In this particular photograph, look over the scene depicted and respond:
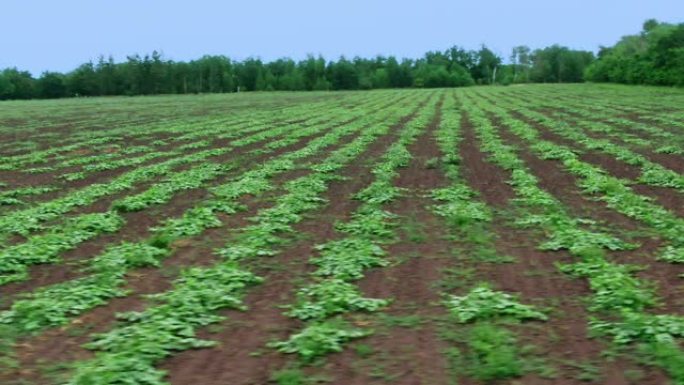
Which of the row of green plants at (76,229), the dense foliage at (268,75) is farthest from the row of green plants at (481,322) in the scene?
the dense foliage at (268,75)

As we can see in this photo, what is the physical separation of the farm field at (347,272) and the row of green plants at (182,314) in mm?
26

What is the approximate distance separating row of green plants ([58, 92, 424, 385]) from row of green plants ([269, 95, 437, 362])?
31.8 inches

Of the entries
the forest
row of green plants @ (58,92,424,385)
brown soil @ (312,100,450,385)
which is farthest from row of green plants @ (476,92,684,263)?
the forest

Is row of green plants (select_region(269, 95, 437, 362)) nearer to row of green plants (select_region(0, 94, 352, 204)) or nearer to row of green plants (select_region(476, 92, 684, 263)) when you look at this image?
row of green plants (select_region(476, 92, 684, 263))

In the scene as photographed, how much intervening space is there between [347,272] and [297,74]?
423 ft

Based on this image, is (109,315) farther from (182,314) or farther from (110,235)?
(110,235)

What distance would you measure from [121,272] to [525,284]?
5249 millimetres

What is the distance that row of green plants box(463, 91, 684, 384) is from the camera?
241 inches

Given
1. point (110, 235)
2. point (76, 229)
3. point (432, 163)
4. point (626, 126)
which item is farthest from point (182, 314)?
point (626, 126)

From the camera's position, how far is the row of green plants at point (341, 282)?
6.30 meters

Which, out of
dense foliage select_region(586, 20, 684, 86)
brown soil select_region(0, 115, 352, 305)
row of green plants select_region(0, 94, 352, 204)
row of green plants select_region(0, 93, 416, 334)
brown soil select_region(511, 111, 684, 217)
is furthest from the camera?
dense foliage select_region(586, 20, 684, 86)

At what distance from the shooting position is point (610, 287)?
301 inches

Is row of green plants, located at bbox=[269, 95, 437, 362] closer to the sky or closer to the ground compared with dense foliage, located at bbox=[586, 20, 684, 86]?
closer to the ground

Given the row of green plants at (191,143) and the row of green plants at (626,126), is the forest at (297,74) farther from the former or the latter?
the row of green plants at (191,143)
